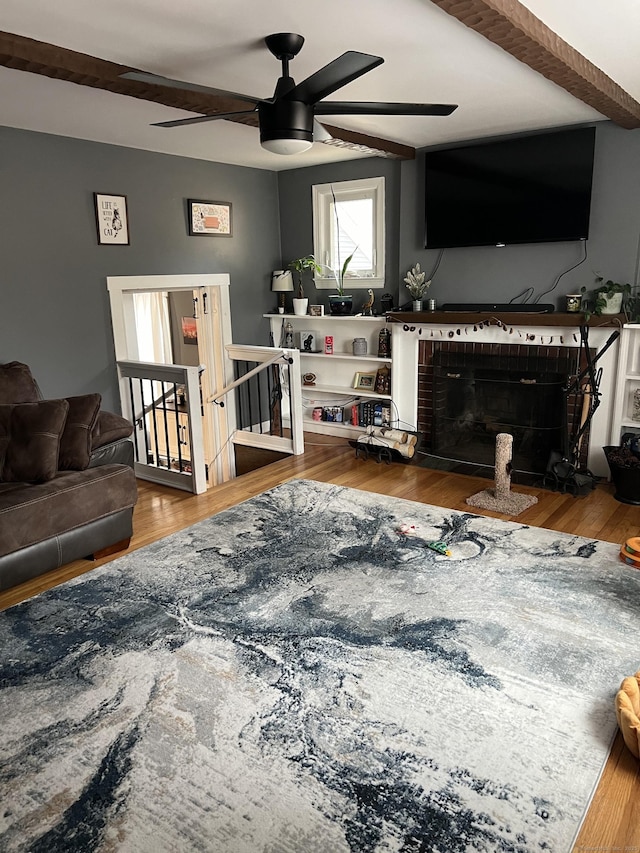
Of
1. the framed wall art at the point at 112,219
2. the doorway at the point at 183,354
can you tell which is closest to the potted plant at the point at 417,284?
the doorway at the point at 183,354

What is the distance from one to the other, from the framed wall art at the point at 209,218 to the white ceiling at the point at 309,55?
98 cm

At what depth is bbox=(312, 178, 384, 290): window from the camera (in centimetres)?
568

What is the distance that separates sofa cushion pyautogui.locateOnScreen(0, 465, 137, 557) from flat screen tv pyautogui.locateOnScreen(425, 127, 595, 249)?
10.5 feet

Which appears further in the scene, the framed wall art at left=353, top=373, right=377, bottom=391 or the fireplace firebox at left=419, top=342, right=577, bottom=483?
the framed wall art at left=353, top=373, right=377, bottom=391

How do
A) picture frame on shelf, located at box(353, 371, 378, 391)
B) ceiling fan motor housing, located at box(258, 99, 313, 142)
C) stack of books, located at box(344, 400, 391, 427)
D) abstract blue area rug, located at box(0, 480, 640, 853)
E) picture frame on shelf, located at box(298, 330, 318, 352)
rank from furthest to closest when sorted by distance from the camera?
picture frame on shelf, located at box(298, 330, 318, 352) → picture frame on shelf, located at box(353, 371, 378, 391) → stack of books, located at box(344, 400, 391, 427) → ceiling fan motor housing, located at box(258, 99, 313, 142) → abstract blue area rug, located at box(0, 480, 640, 853)

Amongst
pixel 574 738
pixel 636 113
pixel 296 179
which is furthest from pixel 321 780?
Answer: pixel 296 179

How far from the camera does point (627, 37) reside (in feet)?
8.91

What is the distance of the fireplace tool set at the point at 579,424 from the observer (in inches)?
173

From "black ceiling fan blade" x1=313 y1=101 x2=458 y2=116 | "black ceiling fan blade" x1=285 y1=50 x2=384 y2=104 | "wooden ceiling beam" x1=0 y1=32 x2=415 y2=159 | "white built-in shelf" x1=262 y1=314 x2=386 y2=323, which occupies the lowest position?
"white built-in shelf" x1=262 y1=314 x2=386 y2=323

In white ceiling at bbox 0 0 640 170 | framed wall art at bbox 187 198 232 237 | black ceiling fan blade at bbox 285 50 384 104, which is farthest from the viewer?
framed wall art at bbox 187 198 232 237

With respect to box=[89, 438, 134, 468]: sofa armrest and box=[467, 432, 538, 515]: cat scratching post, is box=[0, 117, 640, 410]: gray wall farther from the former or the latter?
box=[467, 432, 538, 515]: cat scratching post

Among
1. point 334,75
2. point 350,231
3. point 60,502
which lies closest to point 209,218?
point 350,231

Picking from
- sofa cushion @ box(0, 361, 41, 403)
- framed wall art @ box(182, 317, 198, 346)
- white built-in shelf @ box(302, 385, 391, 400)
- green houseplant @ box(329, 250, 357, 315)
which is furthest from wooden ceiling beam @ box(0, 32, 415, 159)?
framed wall art @ box(182, 317, 198, 346)

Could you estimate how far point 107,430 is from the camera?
3.88 m
